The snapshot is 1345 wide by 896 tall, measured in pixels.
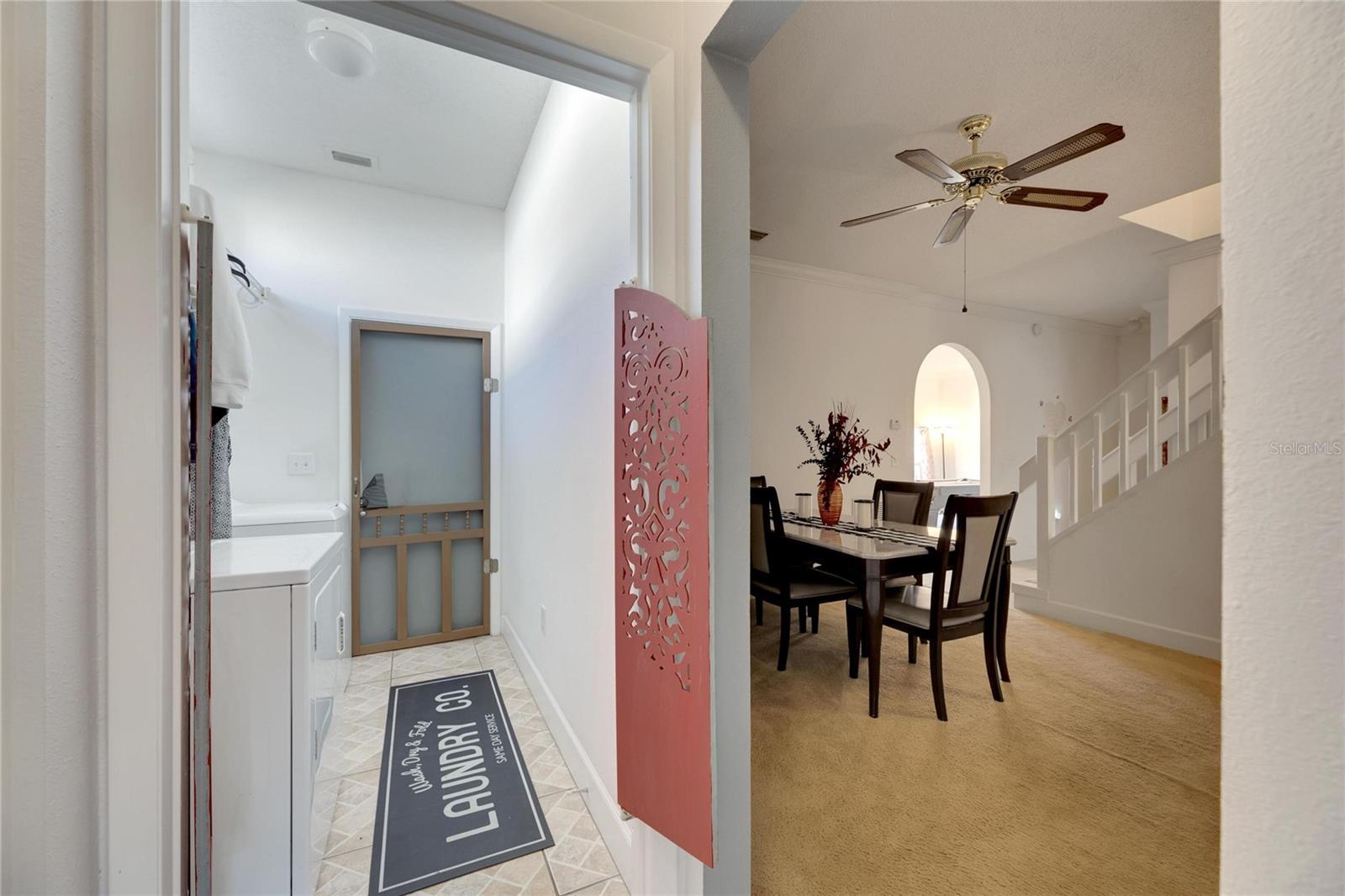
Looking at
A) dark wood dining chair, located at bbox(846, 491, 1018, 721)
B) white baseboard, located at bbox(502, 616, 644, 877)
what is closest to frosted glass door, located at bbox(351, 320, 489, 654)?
white baseboard, located at bbox(502, 616, 644, 877)

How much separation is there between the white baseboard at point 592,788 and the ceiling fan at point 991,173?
2.69 meters

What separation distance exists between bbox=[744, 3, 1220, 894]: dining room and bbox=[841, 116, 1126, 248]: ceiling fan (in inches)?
0.7

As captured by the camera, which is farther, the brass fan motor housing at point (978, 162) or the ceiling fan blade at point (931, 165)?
the brass fan motor housing at point (978, 162)

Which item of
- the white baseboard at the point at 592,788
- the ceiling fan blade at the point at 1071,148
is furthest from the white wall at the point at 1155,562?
the white baseboard at the point at 592,788

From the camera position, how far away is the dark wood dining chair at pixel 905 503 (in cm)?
345

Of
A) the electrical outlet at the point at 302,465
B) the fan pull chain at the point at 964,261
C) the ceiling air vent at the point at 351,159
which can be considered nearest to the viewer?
the ceiling air vent at the point at 351,159

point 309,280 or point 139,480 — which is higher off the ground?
point 309,280

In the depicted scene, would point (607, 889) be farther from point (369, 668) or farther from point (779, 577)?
point (369, 668)

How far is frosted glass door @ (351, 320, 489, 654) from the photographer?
3273mm

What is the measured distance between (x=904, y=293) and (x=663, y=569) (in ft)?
→ 16.4

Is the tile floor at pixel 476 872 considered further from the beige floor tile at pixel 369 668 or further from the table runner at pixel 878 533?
the table runner at pixel 878 533

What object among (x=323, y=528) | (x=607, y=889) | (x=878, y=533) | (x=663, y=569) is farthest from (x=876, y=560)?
(x=323, y=528)

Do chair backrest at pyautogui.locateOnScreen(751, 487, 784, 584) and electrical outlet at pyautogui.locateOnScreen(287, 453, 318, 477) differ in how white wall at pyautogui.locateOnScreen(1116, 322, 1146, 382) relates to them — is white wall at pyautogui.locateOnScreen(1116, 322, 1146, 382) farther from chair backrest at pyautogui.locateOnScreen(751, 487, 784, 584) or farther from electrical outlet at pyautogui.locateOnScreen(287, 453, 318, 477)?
Result: electrical outlet at pyautogui.locateOnScreen(287, 453, 318, 477)

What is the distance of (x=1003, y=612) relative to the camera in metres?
2.60
